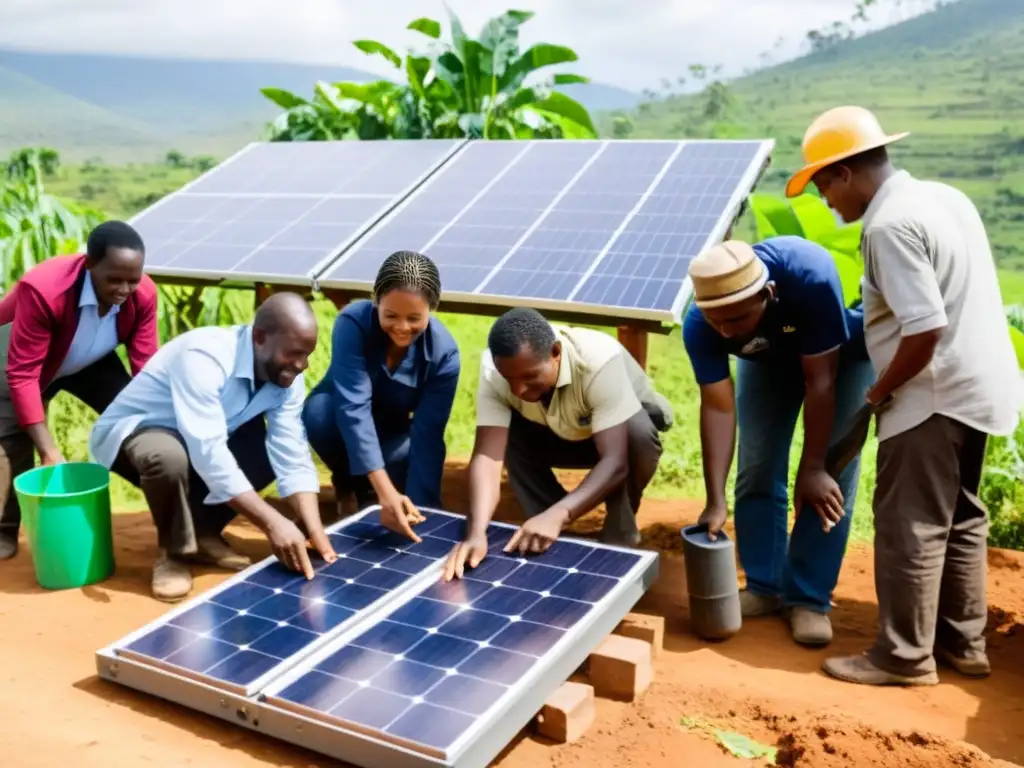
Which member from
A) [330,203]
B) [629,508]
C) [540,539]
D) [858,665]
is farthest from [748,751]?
[330,203]

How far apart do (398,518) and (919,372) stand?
2190 millimetres

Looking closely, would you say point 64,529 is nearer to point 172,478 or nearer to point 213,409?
point 172,478

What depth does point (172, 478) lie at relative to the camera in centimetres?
440

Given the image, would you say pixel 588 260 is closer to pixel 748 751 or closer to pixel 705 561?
pixel 705 561

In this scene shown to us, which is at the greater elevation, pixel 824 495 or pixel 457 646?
pixel 824 495

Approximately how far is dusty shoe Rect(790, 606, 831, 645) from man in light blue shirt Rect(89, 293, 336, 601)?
204 cm

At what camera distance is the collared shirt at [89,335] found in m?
4.68

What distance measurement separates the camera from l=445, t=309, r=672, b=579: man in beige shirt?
3.95 meters

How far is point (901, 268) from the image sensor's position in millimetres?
3418

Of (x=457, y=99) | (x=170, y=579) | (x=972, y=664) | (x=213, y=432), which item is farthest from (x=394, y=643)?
(x=457, y=99)

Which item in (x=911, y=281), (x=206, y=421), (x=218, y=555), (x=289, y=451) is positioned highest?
(x=911, y=281)

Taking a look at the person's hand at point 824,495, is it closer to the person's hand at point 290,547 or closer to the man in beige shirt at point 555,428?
the man in beige shirt at point 555,428

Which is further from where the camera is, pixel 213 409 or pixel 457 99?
pixel 457 99

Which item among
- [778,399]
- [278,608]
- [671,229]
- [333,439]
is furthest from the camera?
[671,229]
